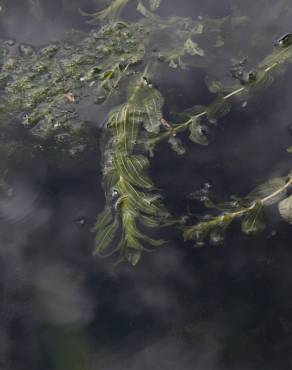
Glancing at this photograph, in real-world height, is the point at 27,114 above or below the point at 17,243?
above

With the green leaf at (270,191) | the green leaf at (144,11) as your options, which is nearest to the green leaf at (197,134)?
the green leaf at (270,191)

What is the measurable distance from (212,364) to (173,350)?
0.21 m

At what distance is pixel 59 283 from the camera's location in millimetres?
2570

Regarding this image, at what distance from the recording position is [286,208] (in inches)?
99.4

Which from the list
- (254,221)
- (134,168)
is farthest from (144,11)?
(254,221)

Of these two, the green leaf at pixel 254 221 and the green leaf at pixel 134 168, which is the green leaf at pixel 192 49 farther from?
the green leaf at pixel 254 221

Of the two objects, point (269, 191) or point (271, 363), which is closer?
point (271, 363)

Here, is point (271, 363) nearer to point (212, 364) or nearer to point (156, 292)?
point (212, 364)

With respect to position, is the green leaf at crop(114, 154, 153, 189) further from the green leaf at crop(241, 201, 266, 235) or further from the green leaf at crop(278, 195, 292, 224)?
the green leaf at crop(278, 195, 292, 224)

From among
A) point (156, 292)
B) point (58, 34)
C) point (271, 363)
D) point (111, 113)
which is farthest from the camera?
point (58, 34)

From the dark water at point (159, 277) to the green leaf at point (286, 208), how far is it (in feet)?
0.22

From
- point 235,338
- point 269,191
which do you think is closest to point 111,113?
point 269,191

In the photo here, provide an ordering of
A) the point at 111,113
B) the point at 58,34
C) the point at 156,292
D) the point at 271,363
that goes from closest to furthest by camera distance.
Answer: the point at 271,363, the point at 156,292, the point at 111,113, the point at 58,34

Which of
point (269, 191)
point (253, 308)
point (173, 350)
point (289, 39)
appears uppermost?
point (289, 39)
